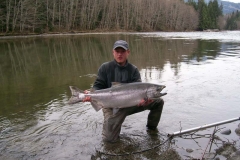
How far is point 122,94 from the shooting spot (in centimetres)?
456

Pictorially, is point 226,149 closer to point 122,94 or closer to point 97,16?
point 122,94

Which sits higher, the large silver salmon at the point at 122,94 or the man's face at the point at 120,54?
the man's face at the point at 120,54

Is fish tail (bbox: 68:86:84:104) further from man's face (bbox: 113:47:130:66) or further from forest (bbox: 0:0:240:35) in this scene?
forest (bbox: 0:0:240:35)

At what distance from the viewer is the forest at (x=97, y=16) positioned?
51.9 meters

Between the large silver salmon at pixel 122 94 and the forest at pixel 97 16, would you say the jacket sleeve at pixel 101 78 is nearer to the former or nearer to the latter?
the large silver salmon at pixel 122 94

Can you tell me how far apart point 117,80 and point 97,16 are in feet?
242

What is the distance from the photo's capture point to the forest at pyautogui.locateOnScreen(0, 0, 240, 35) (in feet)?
170

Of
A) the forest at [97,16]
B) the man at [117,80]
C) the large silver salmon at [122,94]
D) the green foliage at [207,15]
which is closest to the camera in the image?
the large silver salmon at [122,94]

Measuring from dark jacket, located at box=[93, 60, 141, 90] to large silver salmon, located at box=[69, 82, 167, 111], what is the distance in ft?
1.88

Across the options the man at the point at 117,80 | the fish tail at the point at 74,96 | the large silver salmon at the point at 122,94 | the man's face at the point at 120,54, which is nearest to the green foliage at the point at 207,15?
the man at the point at 117,80

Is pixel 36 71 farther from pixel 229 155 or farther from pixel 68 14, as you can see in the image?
pixel 68 14

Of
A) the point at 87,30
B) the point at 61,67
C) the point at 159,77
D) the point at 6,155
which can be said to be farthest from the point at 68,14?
the point at 6,155

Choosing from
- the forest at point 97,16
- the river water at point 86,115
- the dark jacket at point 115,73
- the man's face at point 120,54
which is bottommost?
the river water at point 86,115

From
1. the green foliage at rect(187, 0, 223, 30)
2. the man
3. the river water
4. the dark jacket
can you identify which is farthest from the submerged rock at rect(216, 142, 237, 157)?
the green foliage at rect(187, 0, 223, 30)
